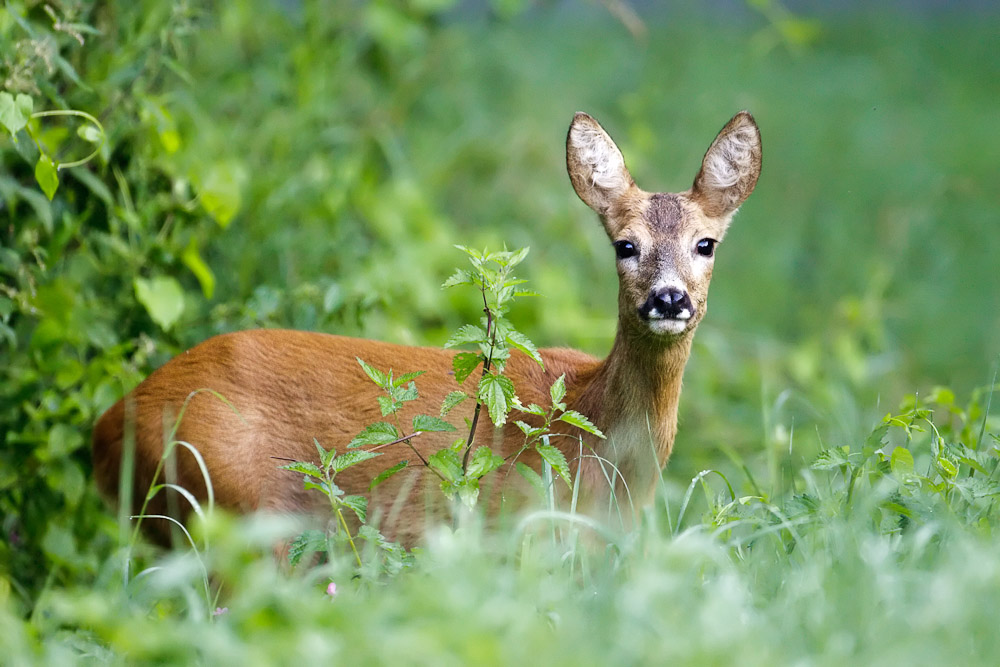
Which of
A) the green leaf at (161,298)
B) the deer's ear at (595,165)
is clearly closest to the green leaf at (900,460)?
the deer's ear at (595,165)

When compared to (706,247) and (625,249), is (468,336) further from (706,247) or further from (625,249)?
(706,247)

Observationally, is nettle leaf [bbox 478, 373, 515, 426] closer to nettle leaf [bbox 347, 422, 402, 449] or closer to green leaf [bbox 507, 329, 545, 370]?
green leaf [bbox 507, 329, 545, 370]

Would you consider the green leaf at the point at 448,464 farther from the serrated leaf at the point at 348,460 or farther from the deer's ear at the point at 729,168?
the deer's ear at the point at 729,168

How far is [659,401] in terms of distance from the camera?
398 centimetres

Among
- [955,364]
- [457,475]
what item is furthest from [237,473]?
[955,364]

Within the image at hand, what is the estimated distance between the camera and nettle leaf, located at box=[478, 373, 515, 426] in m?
3.33

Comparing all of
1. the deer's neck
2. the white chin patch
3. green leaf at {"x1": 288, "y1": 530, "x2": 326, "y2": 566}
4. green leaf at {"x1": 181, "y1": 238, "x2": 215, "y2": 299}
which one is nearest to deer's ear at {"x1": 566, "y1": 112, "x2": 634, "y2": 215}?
the deer's neck

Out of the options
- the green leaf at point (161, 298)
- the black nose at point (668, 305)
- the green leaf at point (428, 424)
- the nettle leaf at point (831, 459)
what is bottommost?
the green leaf at point (161, 298)

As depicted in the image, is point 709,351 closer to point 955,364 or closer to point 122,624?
point 955,364

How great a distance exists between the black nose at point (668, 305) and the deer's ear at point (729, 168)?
526mm

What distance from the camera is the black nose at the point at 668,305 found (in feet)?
12.1

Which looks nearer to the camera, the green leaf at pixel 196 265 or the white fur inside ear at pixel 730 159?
the white fur inside ear at pixel 730 159

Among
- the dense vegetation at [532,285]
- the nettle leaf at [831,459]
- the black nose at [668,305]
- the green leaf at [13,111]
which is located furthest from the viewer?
the black nose at [668,305]

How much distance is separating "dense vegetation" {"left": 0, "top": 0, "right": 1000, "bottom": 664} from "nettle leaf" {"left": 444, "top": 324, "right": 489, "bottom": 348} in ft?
1.81
